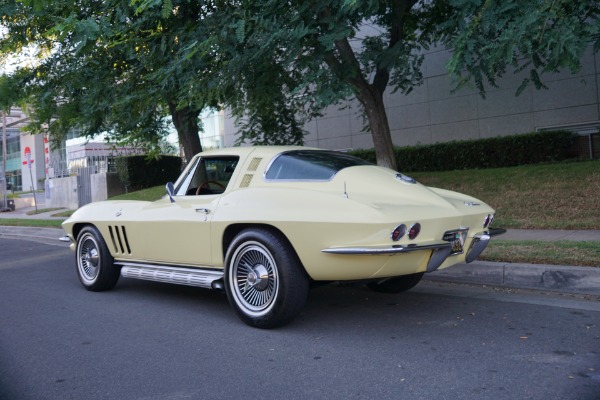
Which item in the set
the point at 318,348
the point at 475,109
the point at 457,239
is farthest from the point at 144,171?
the point at 318,348

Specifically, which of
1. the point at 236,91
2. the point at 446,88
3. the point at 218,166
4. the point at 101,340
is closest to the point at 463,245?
the point at 218,166

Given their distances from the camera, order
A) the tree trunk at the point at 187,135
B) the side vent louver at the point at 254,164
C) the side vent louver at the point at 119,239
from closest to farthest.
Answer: the side vent louver at the point at 254,164, the side vent louver at the point at 119,239, the tree trunk at the point at 187,135

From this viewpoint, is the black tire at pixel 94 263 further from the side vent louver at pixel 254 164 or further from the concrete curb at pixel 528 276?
the concrete curb at pixel 528 276

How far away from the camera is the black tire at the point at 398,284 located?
227 inches

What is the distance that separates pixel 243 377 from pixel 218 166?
2690mm

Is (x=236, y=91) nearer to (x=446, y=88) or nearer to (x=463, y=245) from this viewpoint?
(x=463, y=245)

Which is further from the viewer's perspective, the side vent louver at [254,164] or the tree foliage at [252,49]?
the tree foliage at [252,49]

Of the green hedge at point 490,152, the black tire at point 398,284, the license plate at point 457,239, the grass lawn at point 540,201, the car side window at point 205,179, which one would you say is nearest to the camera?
the license plate at point 457,239

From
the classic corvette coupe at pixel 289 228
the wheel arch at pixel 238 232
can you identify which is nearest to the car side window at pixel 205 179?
the classic corvette coupe at pixel 289 228

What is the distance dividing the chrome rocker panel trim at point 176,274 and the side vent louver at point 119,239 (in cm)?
17

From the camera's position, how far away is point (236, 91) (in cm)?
1098

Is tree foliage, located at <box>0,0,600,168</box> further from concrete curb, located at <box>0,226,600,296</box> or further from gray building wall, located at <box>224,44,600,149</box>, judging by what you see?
gray building wall, located at <box>224,44,600,149</box>

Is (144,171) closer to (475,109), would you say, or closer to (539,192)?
(475,109)

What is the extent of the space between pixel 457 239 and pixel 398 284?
1.24 m
